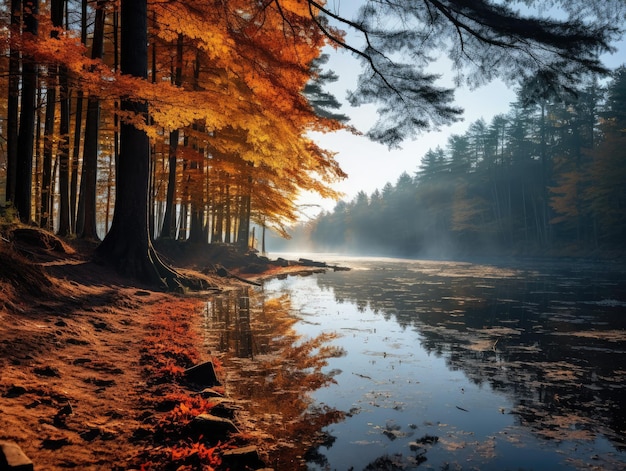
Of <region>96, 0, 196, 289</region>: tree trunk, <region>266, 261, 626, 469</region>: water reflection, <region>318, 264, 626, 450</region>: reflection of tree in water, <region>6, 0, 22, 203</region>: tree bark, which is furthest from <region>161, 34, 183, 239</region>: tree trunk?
<region>266, 261, 626, 469</region>: water reflection

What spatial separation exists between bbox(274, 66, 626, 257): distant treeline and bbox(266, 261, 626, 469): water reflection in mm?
19857

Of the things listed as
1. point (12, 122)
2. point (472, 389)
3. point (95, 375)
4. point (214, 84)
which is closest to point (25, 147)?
point (12, 122)

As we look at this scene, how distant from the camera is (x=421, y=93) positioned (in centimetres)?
760

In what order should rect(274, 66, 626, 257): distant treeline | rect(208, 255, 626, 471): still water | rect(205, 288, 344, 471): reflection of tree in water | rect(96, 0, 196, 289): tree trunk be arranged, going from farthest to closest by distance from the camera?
rect(274, 66, 626, 257): distant treeline < rect(96, 0, 196, 289): tree trunk < rect(205, 288, 344, 471): reflection of tree in water < rect(208, 255, 626, 471): still water

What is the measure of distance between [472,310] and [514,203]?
4824 centimetres

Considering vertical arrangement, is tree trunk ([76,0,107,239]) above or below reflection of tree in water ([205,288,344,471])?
above

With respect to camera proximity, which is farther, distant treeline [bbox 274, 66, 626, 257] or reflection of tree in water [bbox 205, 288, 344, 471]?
distant treeline [bbox 274, 66, 626, 257]

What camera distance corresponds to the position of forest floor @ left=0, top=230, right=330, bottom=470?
112 inches

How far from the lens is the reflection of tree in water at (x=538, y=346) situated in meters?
4.03

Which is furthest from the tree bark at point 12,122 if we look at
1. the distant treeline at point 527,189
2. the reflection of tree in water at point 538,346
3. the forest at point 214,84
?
the distant treeline at point 527,189

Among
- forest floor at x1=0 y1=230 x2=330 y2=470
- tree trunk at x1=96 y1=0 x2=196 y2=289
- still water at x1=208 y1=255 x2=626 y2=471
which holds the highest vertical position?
tree trunk at x1=96 y1=0 x2=196 y2=289

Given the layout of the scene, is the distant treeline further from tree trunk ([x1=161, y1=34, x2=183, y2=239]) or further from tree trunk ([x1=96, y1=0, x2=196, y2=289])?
tree trunk ([x1=96, y1=0, x2=196, y2=289])

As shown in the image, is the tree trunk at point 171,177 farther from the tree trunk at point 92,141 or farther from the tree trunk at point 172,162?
the tree trunk at point 92,141

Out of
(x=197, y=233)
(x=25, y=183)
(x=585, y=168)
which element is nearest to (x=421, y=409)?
(x=25, y=183)
